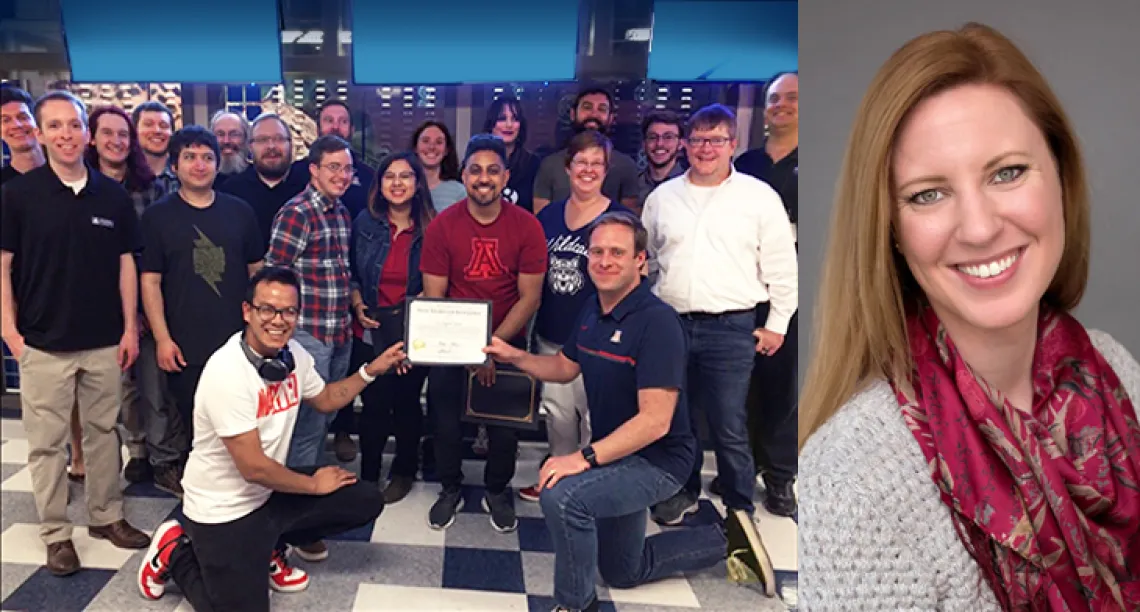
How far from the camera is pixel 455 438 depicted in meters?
1.73

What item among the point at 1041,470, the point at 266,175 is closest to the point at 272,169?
the point at 266,175

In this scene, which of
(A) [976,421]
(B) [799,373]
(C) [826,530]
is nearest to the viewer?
(C) [826,530]

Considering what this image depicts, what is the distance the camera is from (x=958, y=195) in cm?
133

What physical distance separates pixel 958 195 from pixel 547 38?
2.84 feet

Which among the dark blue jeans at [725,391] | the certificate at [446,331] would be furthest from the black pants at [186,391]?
the dark blue jeans at [725,391]

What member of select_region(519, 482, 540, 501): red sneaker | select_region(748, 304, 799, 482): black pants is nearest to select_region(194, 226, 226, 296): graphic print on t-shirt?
select_region(519, 482, 540, 501): red sneaker

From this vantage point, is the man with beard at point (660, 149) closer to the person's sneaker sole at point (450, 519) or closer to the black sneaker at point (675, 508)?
the black sneaker at point (675, 508)

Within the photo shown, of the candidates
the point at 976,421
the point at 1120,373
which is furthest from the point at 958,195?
the point at 1120,373

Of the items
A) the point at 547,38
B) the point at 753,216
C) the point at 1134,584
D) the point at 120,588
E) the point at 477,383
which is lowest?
the point at 120,588

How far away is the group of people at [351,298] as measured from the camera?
163 centimetres

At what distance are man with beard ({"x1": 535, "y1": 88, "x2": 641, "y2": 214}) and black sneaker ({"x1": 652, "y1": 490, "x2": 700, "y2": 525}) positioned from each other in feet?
2.05

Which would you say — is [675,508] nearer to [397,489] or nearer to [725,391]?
[725,391]

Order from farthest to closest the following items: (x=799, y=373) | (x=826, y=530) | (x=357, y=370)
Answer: (x=799, y=373) < (x=357, y=370) < (x=826, y=530)

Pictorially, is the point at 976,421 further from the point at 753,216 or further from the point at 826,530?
the point at 753,216
